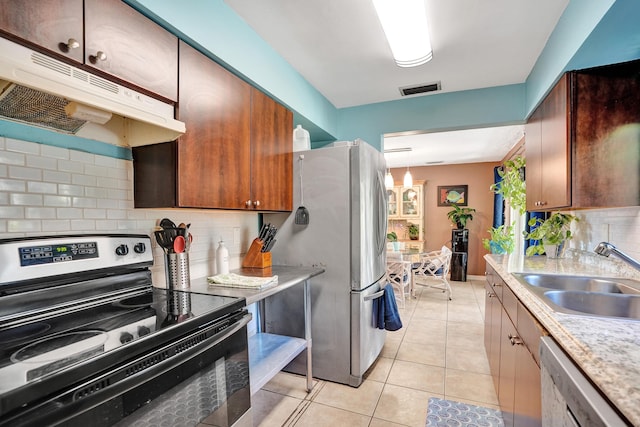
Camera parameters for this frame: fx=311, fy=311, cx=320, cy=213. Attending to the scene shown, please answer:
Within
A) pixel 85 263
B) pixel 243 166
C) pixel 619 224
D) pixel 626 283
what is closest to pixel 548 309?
pixel 626 283

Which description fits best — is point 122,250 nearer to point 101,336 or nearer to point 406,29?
point 101,336

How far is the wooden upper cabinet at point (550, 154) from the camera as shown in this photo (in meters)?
1.65

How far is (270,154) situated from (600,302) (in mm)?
1937

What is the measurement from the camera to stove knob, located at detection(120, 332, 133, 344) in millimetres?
872

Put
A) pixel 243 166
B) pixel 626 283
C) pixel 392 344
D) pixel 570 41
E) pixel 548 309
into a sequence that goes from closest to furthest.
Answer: pixel 548 309
pixel 626 283
pixel 570 41
pixel 243 166
pixel 392 344

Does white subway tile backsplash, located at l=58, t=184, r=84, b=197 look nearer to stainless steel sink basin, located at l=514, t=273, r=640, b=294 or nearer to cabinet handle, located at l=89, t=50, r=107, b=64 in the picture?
cabinet handle, located at l=89, t=50, r=107, b=64

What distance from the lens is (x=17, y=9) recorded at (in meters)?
0.91

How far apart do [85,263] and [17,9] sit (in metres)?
0.86

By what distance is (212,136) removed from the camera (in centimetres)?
160

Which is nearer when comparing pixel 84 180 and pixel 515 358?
pixel 84 180

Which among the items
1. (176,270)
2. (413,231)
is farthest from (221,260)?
(413,231)

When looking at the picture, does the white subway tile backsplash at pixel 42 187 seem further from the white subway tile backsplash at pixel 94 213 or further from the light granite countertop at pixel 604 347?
the light granite countertop at pixel 604 347

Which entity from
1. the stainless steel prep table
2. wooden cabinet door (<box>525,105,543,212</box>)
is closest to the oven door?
the stainless steel prep table

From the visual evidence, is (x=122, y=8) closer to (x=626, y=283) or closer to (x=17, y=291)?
(x=17, y=291)
